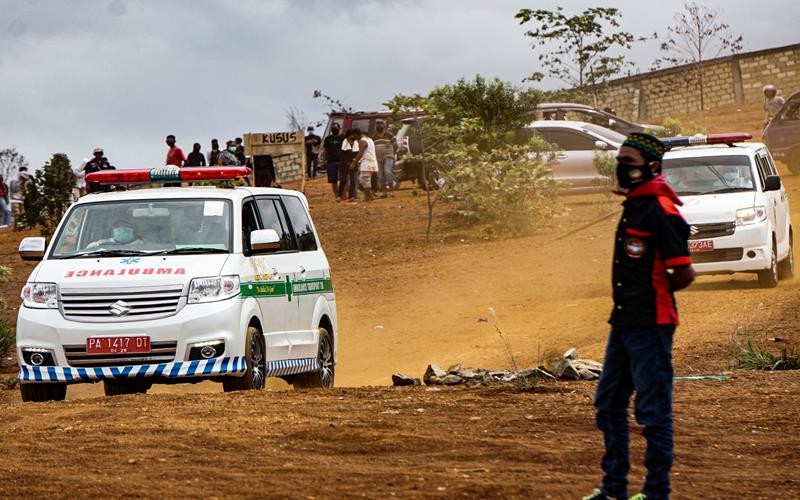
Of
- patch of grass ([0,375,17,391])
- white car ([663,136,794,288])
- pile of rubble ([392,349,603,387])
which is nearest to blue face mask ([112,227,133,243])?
pile of rubble ([392,349,603,387])

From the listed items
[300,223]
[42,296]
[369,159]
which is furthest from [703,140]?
[369,159]

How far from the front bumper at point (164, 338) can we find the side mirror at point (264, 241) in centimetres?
61

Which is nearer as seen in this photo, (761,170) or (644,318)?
(644,318)

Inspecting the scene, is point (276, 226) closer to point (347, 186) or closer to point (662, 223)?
point (662, 223)

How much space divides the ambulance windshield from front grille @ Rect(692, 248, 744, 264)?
813 cm

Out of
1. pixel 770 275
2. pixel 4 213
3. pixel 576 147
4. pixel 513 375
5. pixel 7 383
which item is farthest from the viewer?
pixel 4 213

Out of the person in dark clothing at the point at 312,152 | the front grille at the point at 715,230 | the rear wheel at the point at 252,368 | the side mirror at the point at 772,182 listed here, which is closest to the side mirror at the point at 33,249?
the rear wheel at the point at 252,368

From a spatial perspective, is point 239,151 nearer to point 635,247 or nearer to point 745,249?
point 745,249

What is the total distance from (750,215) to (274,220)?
25.2ft

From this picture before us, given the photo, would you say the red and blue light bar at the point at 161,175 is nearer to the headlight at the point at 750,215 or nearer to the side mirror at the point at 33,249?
the side mirror at the point at 33,249

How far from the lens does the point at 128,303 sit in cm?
1174

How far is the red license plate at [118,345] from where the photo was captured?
11672mm

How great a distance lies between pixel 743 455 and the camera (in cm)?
873

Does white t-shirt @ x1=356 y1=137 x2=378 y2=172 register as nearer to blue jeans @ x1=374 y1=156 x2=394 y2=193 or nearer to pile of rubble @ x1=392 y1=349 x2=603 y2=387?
blue jeans @ x1=374 y1=156 x2=394 y2=193
